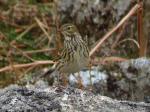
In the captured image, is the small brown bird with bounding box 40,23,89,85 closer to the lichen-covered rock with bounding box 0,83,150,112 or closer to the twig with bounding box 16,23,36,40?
the lichen-covered rock with bounding box 0,83,150,112

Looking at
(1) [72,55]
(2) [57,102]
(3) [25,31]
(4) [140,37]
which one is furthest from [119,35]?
(2) [57,102]

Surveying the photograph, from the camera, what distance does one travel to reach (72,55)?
13.6ft

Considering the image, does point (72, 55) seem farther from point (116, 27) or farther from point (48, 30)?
point (48, 30)

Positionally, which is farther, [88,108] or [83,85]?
[83,85]

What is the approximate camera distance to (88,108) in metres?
2.71

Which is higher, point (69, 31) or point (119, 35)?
point (69, 31)

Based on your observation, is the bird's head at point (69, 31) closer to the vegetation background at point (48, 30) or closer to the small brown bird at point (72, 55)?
the small brown bird at point (72, 55)

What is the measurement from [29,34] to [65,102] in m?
4.42

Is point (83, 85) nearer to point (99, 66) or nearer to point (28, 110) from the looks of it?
point (99, 66)

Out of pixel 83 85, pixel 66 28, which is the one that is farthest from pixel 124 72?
pixel 66 28

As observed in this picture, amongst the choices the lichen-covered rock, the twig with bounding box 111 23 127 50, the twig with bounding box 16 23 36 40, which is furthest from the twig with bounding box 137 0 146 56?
the lichen-covered rock

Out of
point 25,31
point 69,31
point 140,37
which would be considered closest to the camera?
point 69,31

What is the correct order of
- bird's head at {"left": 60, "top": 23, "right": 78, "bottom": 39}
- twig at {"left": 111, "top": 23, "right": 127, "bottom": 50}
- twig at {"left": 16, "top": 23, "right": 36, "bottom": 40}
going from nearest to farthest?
1. bird's head at {"left": 60, "top": 23, "right": 78, "bottom": 39}
2. twig at {"left": 111, "top": 23, "right": 127, "bottom": 50}
3. twig at {"left": 16, "top": 23, "right": 36, "bottom": 40}

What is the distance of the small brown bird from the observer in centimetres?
411
